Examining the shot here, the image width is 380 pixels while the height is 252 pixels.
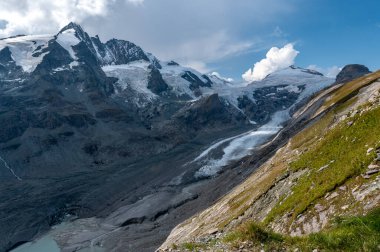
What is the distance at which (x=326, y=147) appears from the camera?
39.2 m

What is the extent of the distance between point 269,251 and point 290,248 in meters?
0.83

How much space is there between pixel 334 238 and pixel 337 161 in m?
17.6

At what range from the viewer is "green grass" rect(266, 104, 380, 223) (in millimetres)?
28219

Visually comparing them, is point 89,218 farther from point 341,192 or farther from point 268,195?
point 341,192

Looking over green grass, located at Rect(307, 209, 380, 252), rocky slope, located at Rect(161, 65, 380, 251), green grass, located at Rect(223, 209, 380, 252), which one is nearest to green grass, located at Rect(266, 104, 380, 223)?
rocky slope, located at Rect(161, 65, 380, 251)

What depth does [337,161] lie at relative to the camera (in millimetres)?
32250

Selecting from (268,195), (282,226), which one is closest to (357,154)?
(282,226)

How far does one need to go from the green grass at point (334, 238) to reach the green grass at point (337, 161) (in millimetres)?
10116

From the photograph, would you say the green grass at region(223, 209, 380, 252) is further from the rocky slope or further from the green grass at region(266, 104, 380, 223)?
the green grass at region(266, 104, 380, 223)

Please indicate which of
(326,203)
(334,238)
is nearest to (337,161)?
(326,203)

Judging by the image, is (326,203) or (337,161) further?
(337,161)

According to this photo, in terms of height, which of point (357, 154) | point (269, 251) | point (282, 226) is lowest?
point (282, 226)

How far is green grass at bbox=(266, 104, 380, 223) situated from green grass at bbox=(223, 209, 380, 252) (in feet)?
33.2

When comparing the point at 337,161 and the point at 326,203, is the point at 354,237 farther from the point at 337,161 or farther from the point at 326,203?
the point at 337,161
